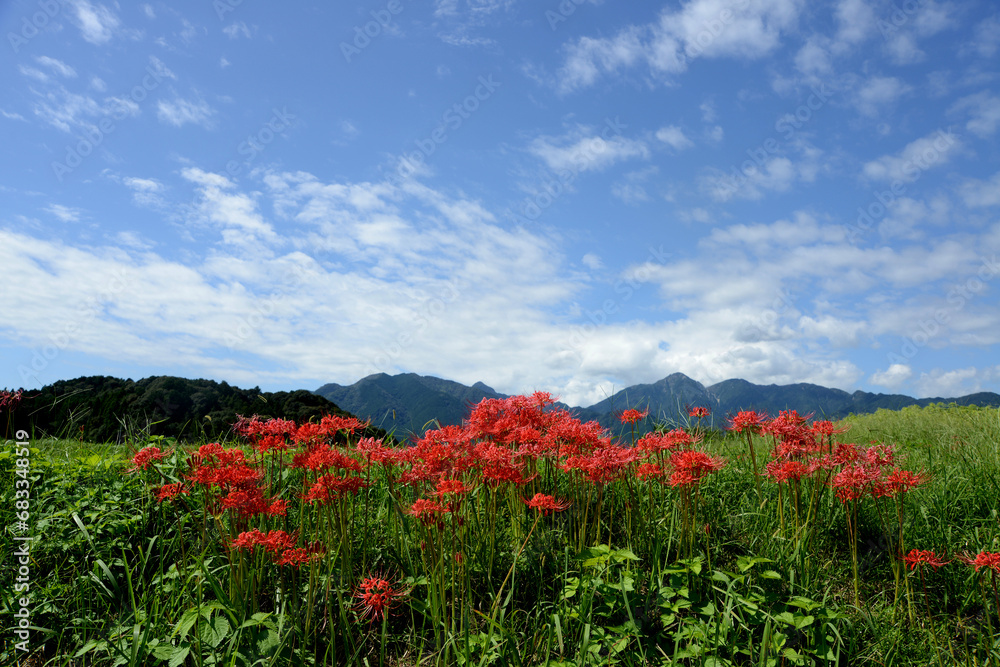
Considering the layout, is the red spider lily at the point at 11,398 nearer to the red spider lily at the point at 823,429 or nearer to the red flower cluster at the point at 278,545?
the red flower cluster at the point at 278,545

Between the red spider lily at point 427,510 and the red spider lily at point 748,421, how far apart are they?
112 inches

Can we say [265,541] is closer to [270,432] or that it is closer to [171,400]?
[270,432]

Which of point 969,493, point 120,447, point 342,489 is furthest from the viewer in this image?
point 120,447

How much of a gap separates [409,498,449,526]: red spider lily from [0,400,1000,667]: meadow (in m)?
0.02

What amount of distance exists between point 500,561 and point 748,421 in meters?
2.56

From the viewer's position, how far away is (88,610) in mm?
4234

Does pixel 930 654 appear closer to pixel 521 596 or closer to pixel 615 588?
pixel 615 588

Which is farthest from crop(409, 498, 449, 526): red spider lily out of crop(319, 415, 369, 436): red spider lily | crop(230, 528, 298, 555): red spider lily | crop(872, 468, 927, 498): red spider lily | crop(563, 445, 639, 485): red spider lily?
crop(872, 468, 927, 498): red spider lily

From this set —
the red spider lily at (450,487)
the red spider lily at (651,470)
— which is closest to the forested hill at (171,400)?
the red spider lily at (450,487)

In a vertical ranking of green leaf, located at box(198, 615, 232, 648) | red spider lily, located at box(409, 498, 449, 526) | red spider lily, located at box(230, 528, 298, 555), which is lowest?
green leaf, located at box(198, 615, 232, 648)

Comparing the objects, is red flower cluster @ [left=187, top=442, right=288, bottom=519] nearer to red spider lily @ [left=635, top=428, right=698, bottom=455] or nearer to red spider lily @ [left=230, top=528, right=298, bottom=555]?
red spider lily @ [left=230, top=528, right=298, bottom=555]

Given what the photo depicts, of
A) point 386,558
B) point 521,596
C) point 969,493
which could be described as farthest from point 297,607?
point 969,493

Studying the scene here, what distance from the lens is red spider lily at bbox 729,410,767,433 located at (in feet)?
15.5

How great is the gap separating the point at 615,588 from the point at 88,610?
4.24 m
